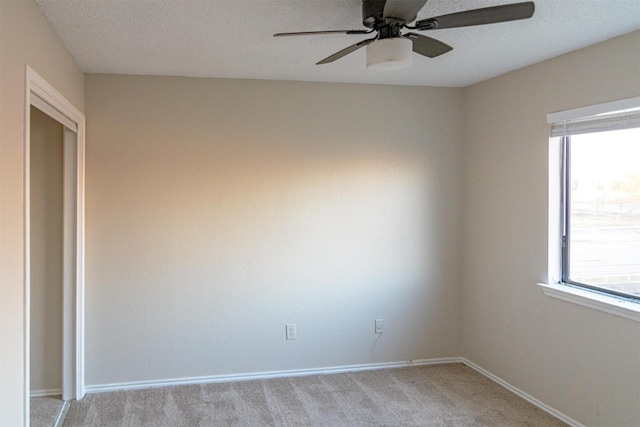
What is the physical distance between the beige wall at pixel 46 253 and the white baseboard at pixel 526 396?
3.15 meters

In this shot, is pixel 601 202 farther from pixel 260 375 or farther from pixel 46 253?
pixel 46 253

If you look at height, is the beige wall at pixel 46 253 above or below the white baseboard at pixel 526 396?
above

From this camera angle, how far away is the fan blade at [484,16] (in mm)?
1961

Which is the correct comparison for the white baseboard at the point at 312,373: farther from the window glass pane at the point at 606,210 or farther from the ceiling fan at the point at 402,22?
the ceiling fan at the point at 402,22

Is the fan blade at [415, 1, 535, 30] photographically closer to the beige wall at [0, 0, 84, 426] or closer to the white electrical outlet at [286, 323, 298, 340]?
the beige wall at [0, 0, 84, 426]

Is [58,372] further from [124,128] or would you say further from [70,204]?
[124,128]

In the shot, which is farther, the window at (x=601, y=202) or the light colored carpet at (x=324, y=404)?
the light colored carpet at (x=324, y=404)

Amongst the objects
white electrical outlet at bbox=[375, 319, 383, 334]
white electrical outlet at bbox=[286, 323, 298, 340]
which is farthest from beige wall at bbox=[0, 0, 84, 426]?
white electrical outlet at bbox=[375, 319, 383, 334]

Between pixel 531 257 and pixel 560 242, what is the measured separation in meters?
0.23

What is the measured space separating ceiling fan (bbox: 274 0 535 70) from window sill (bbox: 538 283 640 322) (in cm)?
169

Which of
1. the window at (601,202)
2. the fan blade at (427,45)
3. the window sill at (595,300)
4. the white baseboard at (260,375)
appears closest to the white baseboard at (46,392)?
the white baseboard at (260,375)

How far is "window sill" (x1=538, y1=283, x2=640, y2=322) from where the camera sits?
2.74m

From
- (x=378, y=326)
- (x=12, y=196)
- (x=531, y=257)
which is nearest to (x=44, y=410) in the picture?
(x=12, y=196)

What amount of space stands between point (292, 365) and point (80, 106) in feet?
8.08
